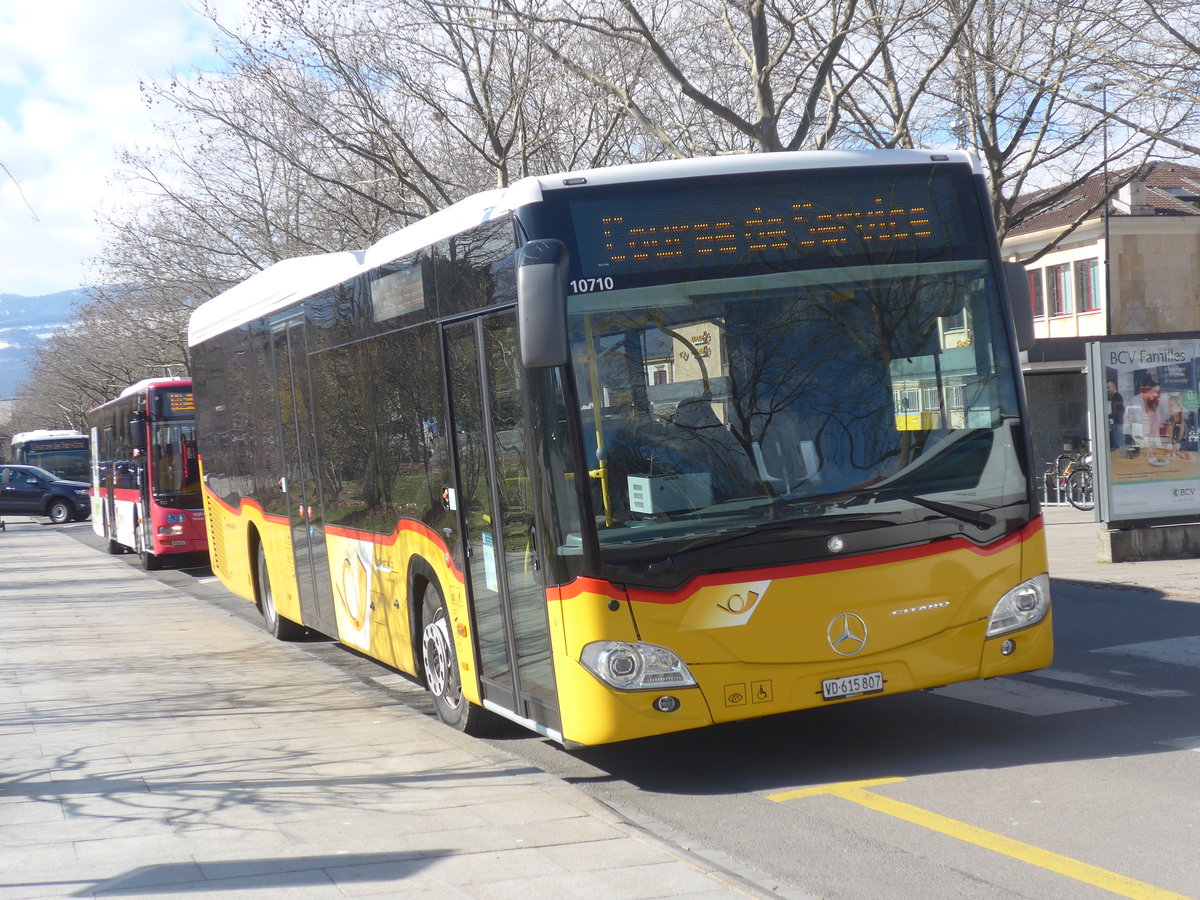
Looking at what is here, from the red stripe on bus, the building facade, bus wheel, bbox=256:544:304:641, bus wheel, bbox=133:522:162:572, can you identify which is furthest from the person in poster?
the building facade

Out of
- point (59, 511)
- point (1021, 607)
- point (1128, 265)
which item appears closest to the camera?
point (1021, 607)

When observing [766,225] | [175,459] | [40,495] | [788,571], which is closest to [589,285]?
[766,225]

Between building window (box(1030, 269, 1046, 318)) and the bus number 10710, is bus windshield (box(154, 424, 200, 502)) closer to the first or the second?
the bus number 10710

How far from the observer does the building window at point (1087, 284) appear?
4988 centimetres

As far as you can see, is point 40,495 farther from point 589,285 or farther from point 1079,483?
point 589,285

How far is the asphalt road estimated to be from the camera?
5.38m

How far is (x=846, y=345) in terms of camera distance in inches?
273

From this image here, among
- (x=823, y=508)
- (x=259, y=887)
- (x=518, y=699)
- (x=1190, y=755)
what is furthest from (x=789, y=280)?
(x=259, y=887)

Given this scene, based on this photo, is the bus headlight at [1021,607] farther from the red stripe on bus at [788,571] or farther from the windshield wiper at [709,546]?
the windshield wiper at [709,546]

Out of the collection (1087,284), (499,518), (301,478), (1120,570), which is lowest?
(1120,570)

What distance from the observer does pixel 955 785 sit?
21.9ft

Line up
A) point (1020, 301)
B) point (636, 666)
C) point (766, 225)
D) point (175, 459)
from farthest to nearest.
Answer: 1. point (175, 459)
2. point (1020, 301)
3. point (766, 225)
4. point (636, 666)

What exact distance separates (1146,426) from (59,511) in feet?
136

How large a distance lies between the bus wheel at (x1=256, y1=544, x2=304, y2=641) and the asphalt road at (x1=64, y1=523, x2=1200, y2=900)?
12.7 feet
